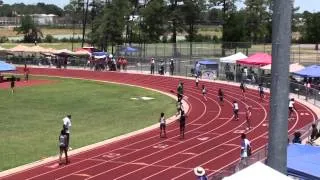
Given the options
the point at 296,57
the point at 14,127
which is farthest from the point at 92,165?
the point at 296,57

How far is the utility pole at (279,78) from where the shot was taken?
5.59 m

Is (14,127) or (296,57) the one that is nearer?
(14,127)

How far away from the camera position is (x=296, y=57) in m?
76.2

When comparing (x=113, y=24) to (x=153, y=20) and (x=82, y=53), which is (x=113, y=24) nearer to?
(x=153, y=20)

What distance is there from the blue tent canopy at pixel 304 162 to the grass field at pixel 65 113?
11016 millimetres

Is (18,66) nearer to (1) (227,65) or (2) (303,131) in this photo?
(1) (227,65)

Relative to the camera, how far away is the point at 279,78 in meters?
5.70

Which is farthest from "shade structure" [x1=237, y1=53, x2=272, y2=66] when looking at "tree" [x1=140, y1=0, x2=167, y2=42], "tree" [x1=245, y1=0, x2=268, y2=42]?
"tree" [x1=245, y1=0, x2=268, y2=42]

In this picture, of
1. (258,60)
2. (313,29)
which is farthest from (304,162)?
(313,29)

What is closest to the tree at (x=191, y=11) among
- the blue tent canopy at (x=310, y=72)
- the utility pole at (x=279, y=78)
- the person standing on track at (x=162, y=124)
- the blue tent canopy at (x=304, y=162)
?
the blue tent canopy at (x=310, y=72)

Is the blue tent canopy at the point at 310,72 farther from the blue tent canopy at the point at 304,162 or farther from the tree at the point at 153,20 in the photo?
the tree at the point at 153,20

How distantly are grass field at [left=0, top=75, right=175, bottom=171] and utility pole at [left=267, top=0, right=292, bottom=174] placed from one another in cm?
1697

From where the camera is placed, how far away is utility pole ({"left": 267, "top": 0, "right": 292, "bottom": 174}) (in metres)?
5.59

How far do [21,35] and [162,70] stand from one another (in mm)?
94457
